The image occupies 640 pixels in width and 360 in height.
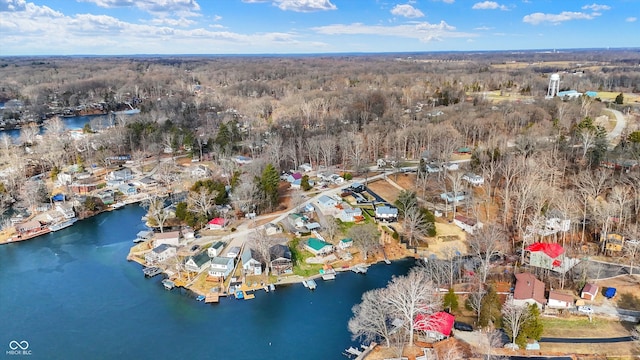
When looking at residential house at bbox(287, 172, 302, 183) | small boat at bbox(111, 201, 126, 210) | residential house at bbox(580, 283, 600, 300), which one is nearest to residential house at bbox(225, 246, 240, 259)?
residential house at bbox(287, 172, 302, 183)

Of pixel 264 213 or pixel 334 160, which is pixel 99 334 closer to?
pixel 264 213

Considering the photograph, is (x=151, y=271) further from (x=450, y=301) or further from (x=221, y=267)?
(x=450, y=301)

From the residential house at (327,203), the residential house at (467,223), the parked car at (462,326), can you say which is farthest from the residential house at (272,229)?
the parked car at (462,326)

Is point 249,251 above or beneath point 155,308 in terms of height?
above

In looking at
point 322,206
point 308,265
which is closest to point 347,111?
point 322,206

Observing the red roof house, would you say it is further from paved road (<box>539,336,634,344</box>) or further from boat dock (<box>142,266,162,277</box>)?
boat dock (<box>142,266,162,277</box>)

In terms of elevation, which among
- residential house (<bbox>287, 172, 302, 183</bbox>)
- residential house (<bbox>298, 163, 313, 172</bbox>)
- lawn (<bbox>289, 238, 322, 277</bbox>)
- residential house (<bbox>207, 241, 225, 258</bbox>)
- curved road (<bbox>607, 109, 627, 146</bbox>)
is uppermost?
curved road (<bbox>607, 109, 627, 146</bbox>)

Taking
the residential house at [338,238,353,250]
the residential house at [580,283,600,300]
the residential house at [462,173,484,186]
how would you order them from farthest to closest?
the residential house at [462,173,484,186] < the residential house at [338,238,353,250] < the residential house at [580,283,600,300]
